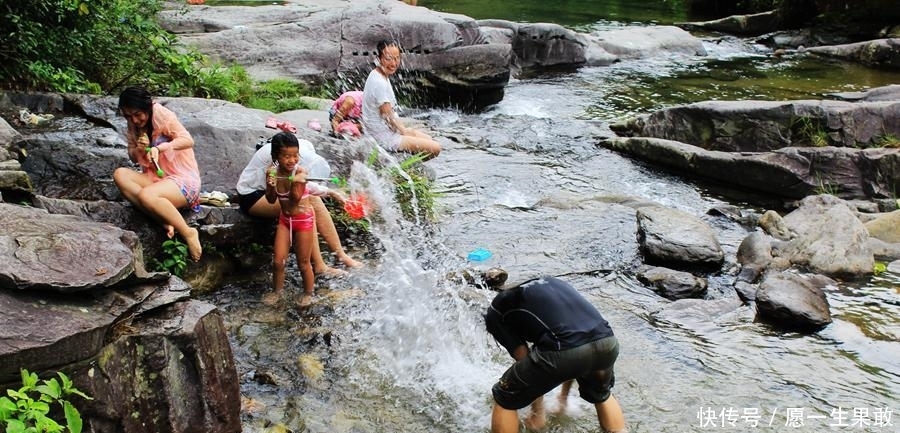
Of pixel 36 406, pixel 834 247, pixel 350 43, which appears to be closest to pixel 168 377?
pixel 36 406

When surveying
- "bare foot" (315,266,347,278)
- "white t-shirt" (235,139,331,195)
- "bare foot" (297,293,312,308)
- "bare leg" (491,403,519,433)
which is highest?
"white t-shirt" (235,139,331,195)

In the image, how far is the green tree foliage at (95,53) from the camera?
305 inches

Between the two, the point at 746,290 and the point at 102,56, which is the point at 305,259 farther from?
the point at 102,56

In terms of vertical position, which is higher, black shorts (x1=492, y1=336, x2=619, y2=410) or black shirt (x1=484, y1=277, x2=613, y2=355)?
black shirt (x1=484, y1=277, x2=613, y2=355)

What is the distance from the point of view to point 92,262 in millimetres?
4211

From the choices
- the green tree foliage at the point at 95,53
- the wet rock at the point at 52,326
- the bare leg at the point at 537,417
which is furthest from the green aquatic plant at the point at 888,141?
the wet rock at the point at 52,326

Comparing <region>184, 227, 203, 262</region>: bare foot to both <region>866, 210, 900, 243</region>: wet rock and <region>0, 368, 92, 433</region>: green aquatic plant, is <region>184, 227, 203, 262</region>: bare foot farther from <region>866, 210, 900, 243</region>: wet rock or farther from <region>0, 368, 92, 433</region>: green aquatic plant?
<region>866, 210, 900, 243</region>: wet rock

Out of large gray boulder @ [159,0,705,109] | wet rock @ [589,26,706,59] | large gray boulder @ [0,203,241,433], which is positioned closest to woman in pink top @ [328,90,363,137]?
large gray boulder @ [159,0,705,109]

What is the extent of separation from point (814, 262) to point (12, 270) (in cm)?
684

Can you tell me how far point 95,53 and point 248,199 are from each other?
3.82 m

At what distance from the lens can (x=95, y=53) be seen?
8750 mm

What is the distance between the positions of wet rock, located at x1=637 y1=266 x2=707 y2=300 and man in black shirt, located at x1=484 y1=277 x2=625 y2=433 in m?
2.48

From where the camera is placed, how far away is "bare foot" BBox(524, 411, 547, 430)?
15.6 feet

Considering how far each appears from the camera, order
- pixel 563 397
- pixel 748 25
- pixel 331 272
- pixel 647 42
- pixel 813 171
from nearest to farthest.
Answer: pixel 563 397, pixel 331 272, pixel 813 171, pixel 647 42, pixel 748 25
